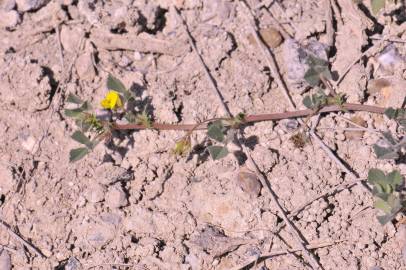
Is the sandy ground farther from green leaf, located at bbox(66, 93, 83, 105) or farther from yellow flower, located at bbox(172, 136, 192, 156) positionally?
green leaf, located at bbox(66, 93, 83, 105)

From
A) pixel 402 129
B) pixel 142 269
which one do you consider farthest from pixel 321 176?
pixel 142 269

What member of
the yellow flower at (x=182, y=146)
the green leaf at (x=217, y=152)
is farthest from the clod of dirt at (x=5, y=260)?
the green leaf at (x=217, y=152)

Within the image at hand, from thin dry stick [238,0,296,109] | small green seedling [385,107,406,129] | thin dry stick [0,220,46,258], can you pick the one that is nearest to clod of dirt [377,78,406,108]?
small green seedling [385,107,406,129]

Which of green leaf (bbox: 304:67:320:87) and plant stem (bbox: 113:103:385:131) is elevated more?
green leaf (bbox: 304:67:320:87)

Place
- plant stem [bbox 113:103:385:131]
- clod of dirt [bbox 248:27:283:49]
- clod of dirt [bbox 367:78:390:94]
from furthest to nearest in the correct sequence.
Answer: clod of dirt [bbox 248:27:283:49] → clod of dirt [bbox 367:78:390:94] → plant stem [bbox 113:103:385:131]

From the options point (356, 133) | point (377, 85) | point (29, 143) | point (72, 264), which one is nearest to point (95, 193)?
point (72, 264)

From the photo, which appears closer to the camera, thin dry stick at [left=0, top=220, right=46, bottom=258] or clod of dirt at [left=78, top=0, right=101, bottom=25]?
thin dry stick at [left=0, top=220, right=46, bottom=258]
